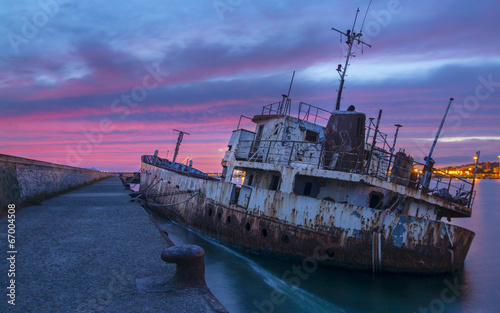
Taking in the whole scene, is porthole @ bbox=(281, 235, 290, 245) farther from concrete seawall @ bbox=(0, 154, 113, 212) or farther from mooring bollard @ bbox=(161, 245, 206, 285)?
concrete seawall @ bbox=(0, 154, 113, 212)

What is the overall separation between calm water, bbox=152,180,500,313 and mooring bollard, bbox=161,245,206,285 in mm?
2842

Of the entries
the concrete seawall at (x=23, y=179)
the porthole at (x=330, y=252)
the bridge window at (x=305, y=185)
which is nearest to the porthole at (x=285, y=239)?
the porthole at (x=330, y=252)

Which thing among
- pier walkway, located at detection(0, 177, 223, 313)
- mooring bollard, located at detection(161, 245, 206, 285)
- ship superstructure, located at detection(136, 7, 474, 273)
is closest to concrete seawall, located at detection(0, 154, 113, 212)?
pier walkway, located at detection(0, 177, 223, 313)

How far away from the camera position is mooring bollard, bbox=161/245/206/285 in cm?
578

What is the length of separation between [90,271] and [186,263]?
6.73ft

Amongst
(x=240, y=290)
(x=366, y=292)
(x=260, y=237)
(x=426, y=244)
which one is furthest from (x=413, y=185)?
(x=240, y=290)

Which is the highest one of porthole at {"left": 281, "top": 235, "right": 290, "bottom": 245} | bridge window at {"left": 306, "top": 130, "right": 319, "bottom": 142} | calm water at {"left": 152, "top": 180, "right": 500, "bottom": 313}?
bridge window at {"left": 306, "top": 130, "right": 319, "bottom": 142}

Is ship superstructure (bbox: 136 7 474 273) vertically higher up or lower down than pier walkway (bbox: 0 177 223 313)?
higher up

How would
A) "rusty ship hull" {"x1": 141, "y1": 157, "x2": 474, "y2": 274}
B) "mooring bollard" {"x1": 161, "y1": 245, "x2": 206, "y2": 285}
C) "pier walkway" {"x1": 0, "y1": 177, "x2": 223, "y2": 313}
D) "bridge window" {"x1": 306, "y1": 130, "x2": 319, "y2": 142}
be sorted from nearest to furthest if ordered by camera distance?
1. "pier walkway" {"x1": 0, "y1": 177, "x2": 223, "y2": 313}
2. "mooring bollard" {"x1": 161, "y1": 245, "x2": 206, "y2": 285}
3. "rusty ship hull" {"x1": 141, "y1": 157, "x2": 474, "y2": 274}
4. "bridge window" {"x1": 306, "y1": 130, "x2": 319, "y2": 142}

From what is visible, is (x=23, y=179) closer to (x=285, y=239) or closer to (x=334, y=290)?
(x=285, y=239)

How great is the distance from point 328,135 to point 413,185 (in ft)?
12.7

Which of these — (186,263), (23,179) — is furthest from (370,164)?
(23,179)

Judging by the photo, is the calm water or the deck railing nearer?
the calm water

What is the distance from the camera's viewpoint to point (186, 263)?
Result: 5832 mm
